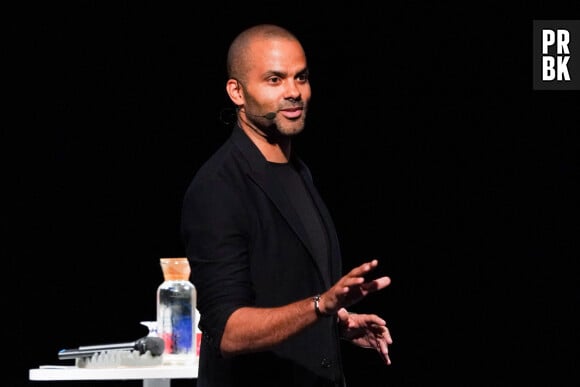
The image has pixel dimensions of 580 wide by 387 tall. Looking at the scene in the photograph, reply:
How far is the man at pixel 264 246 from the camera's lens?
→ 179 cm

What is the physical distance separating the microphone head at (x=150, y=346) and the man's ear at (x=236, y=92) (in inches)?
38.1

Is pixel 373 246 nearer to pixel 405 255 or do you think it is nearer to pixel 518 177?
pixel 405 255

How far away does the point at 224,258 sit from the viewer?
5.93 ft

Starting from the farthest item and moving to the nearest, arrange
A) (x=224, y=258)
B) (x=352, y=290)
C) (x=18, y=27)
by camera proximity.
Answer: (x=18, y=27) < (x=224, y=258) < (x=352, y=290)

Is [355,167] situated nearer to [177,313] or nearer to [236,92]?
[177,313]

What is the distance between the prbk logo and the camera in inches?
152

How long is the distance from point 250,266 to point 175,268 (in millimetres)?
1164

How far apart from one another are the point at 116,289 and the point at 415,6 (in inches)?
58.1

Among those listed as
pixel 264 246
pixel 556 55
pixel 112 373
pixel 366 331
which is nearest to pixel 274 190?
pixel 264 246

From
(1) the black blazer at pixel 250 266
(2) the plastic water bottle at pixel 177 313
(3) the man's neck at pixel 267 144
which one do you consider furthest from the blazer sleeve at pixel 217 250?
(2) the plastic water bottle at pixel 177 313

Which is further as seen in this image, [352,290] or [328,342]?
[328,342]

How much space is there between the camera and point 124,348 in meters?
2.77

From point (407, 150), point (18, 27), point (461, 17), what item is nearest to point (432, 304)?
point (407, 150)

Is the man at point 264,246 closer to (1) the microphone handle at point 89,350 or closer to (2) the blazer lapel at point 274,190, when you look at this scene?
(2) the blazer lapel at point 274,190
